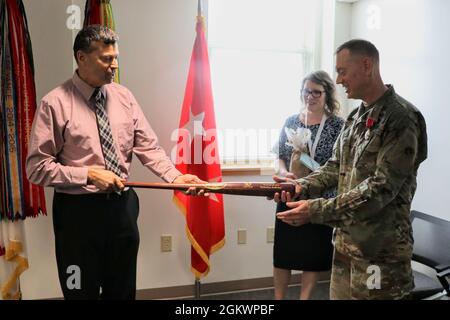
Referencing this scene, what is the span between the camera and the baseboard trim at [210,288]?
2953 mm

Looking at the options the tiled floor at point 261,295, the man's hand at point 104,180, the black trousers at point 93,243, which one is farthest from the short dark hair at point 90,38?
the tiled floor at point 261,295

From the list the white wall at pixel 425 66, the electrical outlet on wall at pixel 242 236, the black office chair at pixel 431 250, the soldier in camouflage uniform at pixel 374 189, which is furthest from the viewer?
the electrical outlet on wall at pixel 242 236

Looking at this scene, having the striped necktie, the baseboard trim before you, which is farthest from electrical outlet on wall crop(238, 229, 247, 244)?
the striped necktie

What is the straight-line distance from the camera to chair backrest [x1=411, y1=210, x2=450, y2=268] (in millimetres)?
2350

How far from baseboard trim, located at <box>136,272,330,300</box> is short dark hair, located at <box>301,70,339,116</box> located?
1.45 m

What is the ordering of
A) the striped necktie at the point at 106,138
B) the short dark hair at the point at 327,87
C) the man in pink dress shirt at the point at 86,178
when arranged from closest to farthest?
1. the man in pink dress shirt at the point at 86,178
2. the striped necktie at the point at 106,138
3. the short dark hair at the point at 327,87

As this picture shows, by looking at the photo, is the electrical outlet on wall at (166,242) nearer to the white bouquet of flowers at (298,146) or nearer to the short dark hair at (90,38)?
the white bouquet of flowers at (298,146)

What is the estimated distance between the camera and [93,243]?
178cm

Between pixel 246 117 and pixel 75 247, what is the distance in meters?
1.82

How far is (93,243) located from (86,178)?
0.31 meters

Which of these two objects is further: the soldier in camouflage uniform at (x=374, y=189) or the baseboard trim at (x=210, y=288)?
the baseboard trim at (x=210, y=288)

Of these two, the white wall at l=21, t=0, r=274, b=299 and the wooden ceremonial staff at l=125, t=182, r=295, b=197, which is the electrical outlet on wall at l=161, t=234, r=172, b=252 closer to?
the white wall at l=21, t=0, r=274, b=299

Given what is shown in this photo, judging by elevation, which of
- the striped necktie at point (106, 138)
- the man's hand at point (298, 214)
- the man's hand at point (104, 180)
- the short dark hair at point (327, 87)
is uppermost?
the short dark hair at point (327, 87)

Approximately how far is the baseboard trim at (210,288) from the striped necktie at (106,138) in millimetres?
1447
